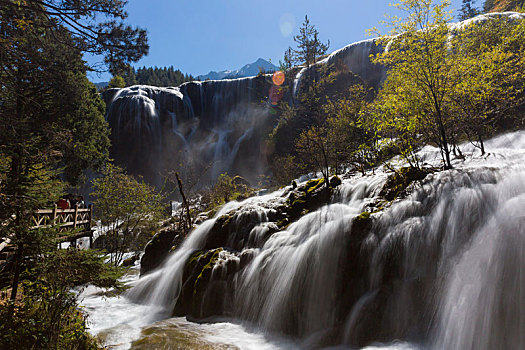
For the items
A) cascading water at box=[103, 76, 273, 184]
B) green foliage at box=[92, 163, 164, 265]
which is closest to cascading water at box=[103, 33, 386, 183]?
cascading water at box=[103, 76, 273, 184]

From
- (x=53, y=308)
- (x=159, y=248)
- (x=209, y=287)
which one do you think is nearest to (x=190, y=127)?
(x=159, y=248)

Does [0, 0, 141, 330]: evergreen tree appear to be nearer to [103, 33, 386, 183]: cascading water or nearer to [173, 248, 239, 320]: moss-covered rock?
[173, 248, 239, 320]: moss-covered rock

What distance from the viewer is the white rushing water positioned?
4.07 m

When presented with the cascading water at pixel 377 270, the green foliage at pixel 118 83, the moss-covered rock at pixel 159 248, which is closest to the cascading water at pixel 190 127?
the moss-covered rock at pixel 159 248

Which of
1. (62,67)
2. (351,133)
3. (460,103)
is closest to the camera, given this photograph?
(62,67)

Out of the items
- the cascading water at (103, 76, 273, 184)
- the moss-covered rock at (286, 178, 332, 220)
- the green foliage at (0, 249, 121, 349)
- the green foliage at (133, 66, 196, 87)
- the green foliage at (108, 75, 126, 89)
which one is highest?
the green foliage at (133, 66, 196, 87)

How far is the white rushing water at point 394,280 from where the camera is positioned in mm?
4074

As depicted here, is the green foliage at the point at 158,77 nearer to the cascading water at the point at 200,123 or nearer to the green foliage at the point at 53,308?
the cascading water at the point at 200,123

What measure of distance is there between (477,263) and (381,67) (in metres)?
38.4

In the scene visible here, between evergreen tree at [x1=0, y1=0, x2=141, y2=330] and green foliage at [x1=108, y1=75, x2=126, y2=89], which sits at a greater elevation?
green foliage at [x1=108, y1=75, x2=126, y2=89]

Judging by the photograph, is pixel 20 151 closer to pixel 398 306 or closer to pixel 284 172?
pixel 398 306

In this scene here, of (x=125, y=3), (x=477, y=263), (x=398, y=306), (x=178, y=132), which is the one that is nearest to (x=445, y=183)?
(x=477, y=263)

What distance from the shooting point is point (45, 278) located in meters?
4.39

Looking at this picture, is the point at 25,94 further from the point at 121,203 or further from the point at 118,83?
the point at 118,83
